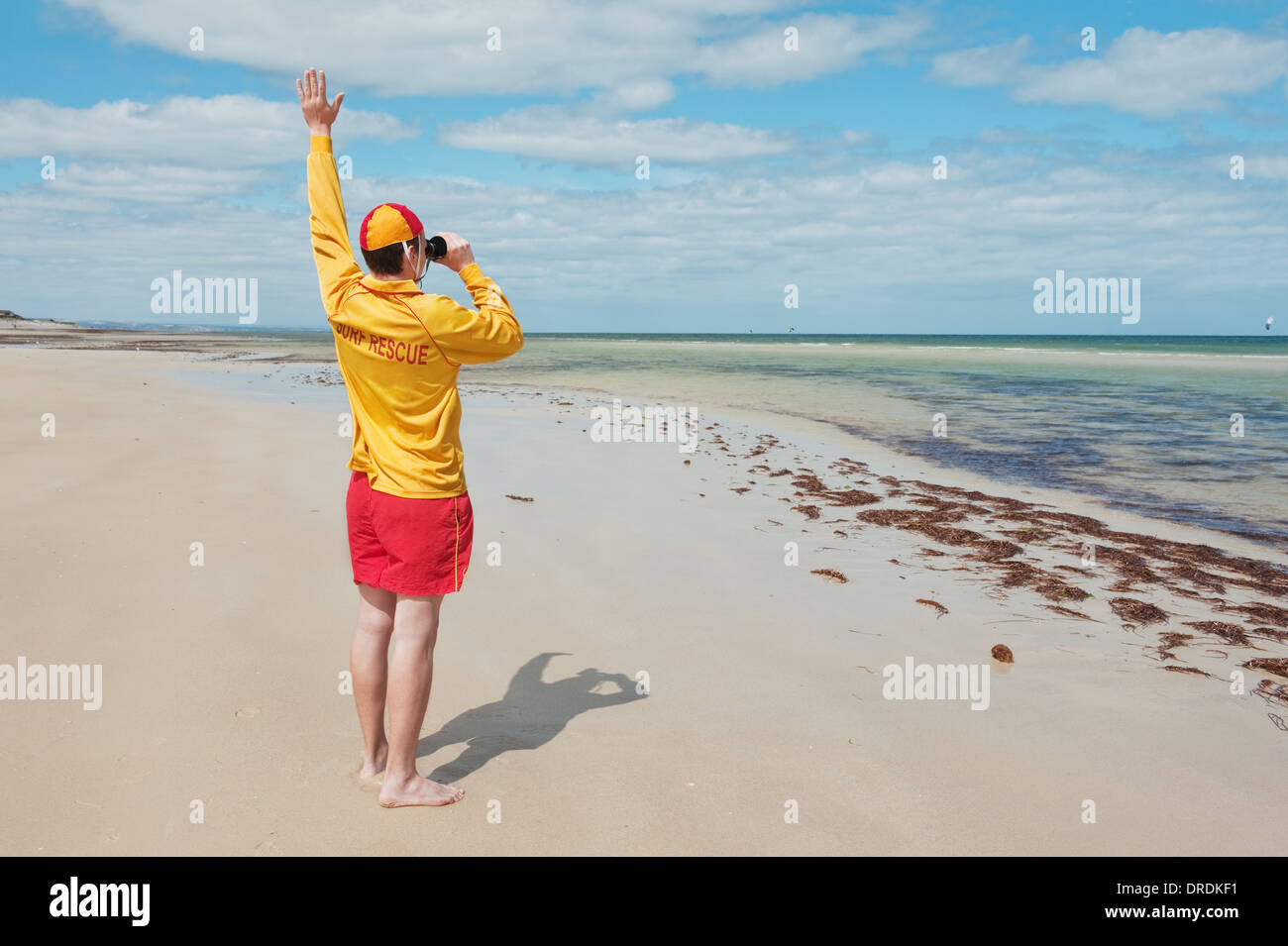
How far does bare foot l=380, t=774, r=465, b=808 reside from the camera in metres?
2.99

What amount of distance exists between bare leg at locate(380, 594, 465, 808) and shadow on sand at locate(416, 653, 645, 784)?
0.89 feet

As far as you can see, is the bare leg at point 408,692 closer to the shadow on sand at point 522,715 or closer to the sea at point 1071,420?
the shadow on sand at point 522,715

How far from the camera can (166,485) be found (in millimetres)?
7602

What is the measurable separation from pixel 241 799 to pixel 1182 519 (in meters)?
9.26

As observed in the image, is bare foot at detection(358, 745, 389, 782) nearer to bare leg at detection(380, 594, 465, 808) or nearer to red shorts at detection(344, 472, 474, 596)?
bare leg at detection(380, 594, 465, 808)

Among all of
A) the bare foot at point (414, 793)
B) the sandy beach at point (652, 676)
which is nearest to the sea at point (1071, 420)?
the sandy beach at point (652, 676)

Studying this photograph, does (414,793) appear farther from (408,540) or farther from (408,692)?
(408,540)

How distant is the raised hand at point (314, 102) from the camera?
3.07 meters

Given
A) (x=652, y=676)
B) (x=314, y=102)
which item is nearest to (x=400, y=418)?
(x=314, y=102)

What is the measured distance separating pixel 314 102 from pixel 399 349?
41.1 inches

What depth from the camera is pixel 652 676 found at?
168 inches
